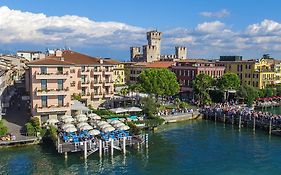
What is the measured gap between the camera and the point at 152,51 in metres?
153

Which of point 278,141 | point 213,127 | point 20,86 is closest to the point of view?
point 278,141

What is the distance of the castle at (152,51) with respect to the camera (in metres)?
152

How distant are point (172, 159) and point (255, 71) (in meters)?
70.0

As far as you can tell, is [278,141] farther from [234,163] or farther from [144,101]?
[144,101]

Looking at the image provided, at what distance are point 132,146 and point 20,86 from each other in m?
53.4

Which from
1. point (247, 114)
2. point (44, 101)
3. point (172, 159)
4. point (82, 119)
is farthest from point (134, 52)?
point (172, 159)

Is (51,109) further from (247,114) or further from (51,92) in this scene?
(247,114)

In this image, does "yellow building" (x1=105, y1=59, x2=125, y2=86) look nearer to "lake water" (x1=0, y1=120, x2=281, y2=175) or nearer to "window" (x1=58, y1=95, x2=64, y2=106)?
"window" (x1=58, y1=95, x2=64, y2=106)

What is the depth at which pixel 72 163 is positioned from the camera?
43.5m

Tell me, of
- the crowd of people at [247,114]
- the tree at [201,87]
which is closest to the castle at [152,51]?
the tree at [201,87]

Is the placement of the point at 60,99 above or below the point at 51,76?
below

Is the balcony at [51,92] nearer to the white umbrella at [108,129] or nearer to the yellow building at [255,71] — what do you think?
the white umbrella at [108,129]

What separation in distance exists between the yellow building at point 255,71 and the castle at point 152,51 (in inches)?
1432

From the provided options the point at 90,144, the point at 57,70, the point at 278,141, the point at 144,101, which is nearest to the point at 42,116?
the point at 57,70
